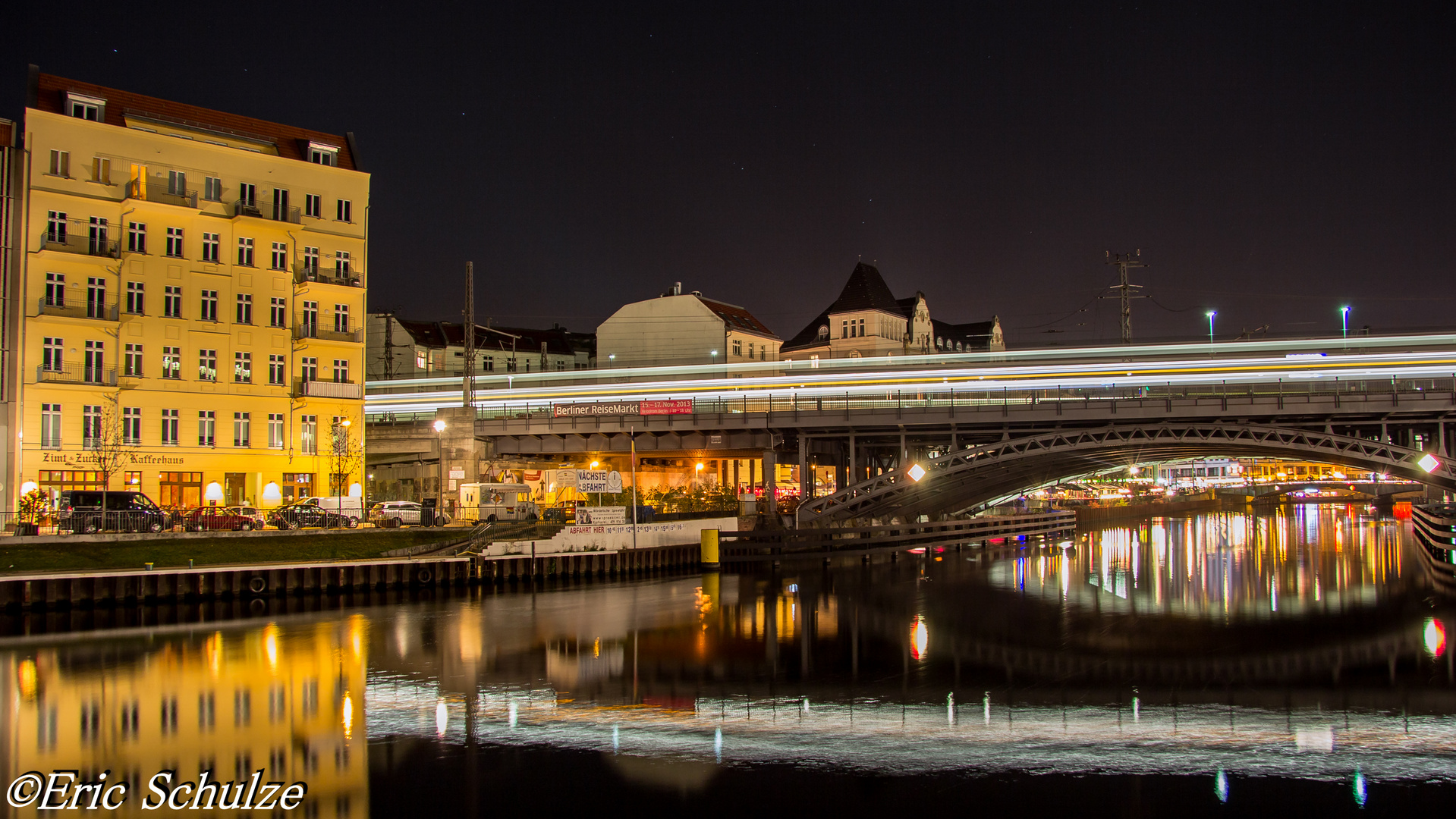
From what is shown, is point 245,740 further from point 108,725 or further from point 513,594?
point 513,594

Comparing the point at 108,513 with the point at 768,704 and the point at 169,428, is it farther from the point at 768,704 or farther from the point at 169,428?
the point at 768,704

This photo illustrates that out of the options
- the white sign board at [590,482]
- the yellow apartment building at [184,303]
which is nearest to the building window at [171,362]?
the yellow apartment building at [184,303]

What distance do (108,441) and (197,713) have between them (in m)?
36.1

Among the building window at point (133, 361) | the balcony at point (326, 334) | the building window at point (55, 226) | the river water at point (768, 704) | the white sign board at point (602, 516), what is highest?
the building window at point (55, 226)

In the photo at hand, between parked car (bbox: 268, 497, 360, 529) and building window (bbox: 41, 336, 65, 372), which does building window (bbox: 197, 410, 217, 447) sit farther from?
parked car (bbox: 268, 497, 360, 529)

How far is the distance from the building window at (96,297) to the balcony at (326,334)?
9652 mm

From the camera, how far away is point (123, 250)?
52688mm

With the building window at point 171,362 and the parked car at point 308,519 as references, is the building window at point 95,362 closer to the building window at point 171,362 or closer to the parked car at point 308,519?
the building window at point 171,362

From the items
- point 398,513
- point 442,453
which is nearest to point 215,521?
point 398,513

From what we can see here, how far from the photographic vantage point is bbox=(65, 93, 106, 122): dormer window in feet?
173

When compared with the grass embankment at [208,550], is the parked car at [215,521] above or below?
above

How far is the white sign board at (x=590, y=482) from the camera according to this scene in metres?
51.1

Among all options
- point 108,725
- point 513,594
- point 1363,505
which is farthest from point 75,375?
point 1363,505

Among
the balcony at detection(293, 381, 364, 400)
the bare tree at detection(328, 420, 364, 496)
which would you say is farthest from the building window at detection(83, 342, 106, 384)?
the bare tree at detection(328, 420, 364, 496)
